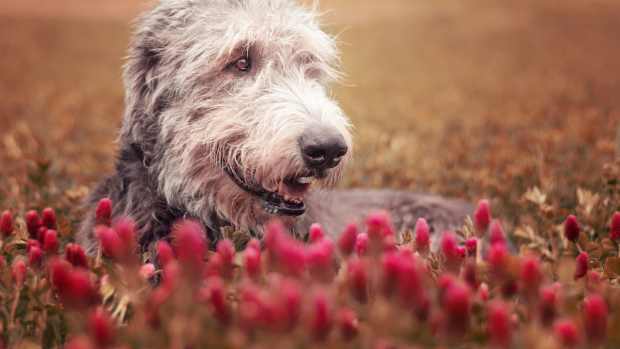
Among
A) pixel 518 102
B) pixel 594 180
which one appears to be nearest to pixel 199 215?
pixel 594 180

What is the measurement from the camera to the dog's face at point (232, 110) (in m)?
3.89

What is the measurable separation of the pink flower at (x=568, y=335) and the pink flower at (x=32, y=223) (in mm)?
2476

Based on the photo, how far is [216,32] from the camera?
14.3 ft

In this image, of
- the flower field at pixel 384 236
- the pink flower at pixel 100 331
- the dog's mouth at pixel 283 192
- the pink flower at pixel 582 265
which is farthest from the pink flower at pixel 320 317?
the dog's mouth at pixel 283 192

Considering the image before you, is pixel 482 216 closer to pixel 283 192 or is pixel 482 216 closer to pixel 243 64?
pixel 283 192

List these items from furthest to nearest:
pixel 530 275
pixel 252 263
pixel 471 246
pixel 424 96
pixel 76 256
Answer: pixel 424 96
pixel 471 246
pixel 76 256
pixel 252 263
pixel 530 275

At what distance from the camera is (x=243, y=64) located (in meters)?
4.46

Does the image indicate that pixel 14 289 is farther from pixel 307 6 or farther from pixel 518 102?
→ pixel 518 102

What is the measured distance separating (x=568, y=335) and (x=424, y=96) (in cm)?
1485

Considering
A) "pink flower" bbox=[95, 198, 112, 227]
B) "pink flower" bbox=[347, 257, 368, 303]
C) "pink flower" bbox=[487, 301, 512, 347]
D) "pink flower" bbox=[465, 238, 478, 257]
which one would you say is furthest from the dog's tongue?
"pink flower" bbox=[487, 301, 512, 347]

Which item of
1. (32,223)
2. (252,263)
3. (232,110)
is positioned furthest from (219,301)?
(232,110)

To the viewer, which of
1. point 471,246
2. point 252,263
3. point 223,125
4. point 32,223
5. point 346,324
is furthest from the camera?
point 223,125

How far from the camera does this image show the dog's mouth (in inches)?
155

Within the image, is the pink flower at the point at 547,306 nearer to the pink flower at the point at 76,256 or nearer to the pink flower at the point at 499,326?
the pink flower at the point at 499,326
